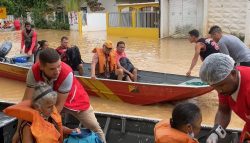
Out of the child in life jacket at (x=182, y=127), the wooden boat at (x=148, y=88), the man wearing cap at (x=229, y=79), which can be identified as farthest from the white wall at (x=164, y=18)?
the child in life jacket at (x=182, y=127)

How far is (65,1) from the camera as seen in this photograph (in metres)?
29.7

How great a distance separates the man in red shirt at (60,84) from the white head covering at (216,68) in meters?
1.37

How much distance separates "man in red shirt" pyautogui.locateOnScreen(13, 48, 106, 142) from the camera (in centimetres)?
338

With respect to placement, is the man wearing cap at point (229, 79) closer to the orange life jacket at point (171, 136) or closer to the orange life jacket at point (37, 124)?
the orange life jacket at point (171, 136)

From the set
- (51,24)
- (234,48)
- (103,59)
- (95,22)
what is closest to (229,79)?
(234,48)

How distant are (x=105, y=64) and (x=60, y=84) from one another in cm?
454

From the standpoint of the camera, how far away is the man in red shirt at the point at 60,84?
3385 mm

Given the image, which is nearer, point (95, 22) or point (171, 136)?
point (171, 136)

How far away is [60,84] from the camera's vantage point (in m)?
3.69

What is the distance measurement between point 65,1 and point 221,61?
2813 centimetres

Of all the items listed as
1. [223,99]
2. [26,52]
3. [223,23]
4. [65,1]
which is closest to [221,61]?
[223,99]

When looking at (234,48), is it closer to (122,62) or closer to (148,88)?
(148,88)

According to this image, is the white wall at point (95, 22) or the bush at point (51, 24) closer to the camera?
the white wall at point (95, 22)

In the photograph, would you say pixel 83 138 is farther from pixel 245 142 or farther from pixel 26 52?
pixel 26 52
